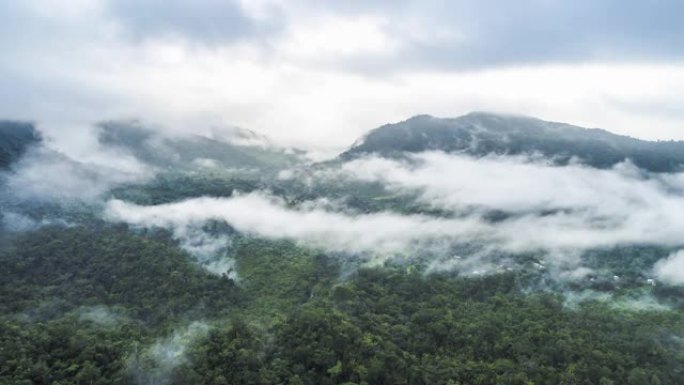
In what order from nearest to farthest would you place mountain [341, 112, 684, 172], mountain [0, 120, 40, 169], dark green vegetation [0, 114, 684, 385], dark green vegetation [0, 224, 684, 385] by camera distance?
dark green vegetation [0, 224, 684, 385] < dark green vegetation [0, 114, 684, 385] < mountain [0, 120, 40, 169] < mountain [341, 112, 684, 172]

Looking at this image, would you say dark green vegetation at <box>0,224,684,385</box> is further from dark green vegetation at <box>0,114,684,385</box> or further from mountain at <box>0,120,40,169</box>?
mountain at <box>0,120,40,169</box>

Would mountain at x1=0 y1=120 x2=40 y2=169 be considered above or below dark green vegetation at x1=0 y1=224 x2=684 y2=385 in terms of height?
above

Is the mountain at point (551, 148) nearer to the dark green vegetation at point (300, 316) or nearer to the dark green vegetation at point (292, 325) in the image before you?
the dark green vegetation at point (300, 316)

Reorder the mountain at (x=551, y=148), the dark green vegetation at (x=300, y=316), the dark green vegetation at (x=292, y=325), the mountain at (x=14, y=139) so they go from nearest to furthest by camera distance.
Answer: the dark green vegetation at (x=292, y=325)
the dark green vegetation at (x=300, y=316)
the mountain at (x=14, y=139)
the mountain at (x=551, y=148)

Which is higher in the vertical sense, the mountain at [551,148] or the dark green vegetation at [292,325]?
the mountain at [551,148]

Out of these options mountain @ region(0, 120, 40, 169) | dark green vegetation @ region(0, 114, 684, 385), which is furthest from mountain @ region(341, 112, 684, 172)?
mountain @ region(0, 120, 40, 169)

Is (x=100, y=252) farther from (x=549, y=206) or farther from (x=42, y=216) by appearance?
(x=549, y=206)

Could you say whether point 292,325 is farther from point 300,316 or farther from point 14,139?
point 14,139

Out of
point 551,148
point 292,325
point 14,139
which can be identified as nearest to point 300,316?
point 292,325

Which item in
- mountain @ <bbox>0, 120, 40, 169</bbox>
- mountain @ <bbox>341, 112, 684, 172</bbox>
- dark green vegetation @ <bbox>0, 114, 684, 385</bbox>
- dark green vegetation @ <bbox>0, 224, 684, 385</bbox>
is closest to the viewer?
dark green vegetation @ <bbox>0, 224, 684, 385</bbox>

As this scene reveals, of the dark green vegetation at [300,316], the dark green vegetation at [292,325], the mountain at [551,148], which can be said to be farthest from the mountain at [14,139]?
the mountain at [551,148]
